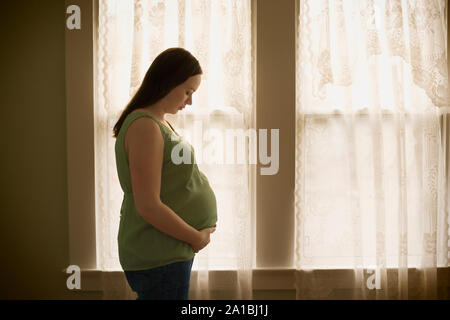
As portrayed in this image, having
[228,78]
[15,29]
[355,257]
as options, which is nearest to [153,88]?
[228,78]

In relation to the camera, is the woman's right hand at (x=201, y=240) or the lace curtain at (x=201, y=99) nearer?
the woman's right hand at (x=201, y=240)

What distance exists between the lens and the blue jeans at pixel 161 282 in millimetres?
880

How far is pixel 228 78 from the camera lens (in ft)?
4.91

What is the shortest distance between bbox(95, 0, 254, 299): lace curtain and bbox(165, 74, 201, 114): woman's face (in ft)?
1.78

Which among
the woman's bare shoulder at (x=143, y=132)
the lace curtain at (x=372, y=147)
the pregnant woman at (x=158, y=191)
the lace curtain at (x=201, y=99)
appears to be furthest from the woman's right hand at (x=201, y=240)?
the lace curtain at (x=372, y=147)

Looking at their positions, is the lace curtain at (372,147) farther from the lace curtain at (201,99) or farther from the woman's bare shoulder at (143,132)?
the woman's bare shoulder at (143,132)

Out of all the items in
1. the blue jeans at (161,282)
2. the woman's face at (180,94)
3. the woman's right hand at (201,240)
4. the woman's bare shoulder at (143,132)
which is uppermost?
the woman's face at (180,94)

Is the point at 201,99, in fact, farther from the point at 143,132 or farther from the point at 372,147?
the point at 372,147

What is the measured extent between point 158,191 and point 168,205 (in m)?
0.08

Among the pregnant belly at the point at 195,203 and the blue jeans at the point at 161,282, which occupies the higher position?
the pregnant belly at the point at 195,203

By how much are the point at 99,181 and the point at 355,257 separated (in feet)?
4.11

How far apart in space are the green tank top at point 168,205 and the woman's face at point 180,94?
87 millimetres
